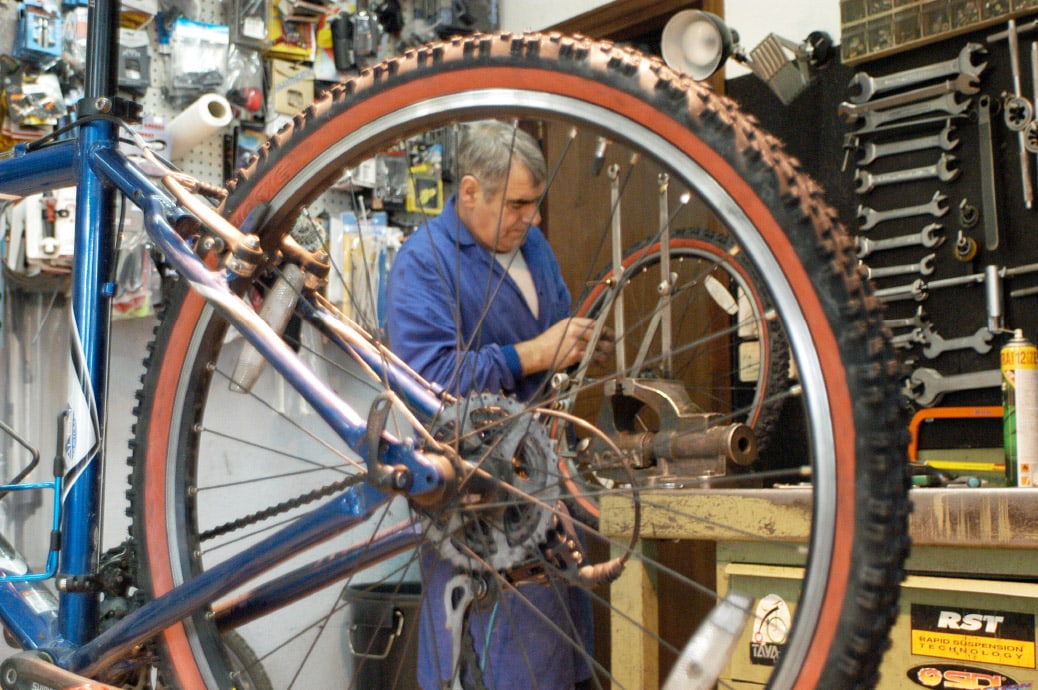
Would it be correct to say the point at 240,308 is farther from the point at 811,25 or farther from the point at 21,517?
the point at 811,25

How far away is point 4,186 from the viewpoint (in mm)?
1134

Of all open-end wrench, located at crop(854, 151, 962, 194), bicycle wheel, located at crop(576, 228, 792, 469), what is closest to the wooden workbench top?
→ bicycle wheel, located at crop(576, 228, 792, 469)

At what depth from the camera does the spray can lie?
1.43 metres

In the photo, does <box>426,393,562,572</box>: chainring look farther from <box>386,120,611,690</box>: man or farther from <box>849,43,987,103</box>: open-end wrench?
<box>849,43,987,103</box>: open-end wrench

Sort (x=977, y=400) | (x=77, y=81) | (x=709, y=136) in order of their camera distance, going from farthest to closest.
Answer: (x=77, y=81)
(x=977, y=400)
(x=709, y=136)

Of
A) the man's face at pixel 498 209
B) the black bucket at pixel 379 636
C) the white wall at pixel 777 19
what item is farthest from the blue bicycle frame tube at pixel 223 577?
the white wall at pixel 777 19

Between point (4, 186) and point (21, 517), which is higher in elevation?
point (4, 186)

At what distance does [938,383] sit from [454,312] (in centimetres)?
101

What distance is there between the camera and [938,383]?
195cm

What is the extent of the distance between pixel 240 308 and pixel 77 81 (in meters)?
1.52

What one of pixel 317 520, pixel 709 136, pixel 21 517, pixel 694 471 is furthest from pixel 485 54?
pixel 21 517

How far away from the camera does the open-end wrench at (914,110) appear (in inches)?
78.7

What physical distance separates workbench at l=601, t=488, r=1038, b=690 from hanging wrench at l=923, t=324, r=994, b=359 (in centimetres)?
86

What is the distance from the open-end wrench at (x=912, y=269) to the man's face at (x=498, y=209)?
794 millimetres
